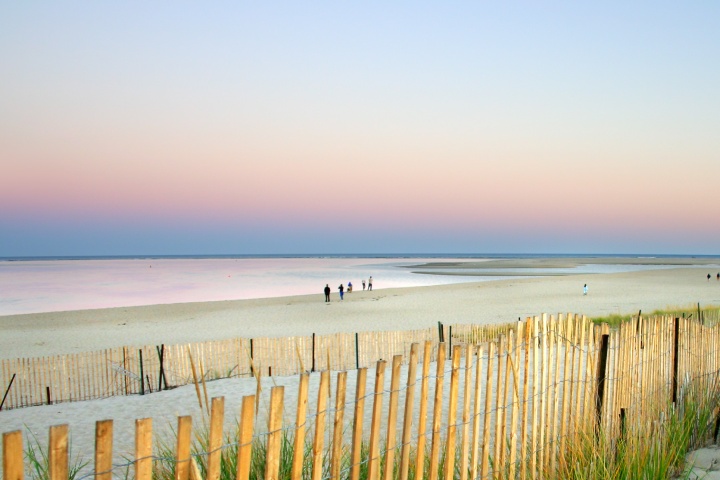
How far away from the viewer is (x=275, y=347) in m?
14.7

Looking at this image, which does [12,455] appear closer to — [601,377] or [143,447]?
[143,447]

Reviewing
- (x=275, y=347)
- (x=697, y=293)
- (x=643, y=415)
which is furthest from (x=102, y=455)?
(x=697, y=293)

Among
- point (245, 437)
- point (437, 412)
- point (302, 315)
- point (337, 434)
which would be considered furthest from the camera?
point (302, 315)

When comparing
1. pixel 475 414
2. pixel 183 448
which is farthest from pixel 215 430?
pixel 475 414

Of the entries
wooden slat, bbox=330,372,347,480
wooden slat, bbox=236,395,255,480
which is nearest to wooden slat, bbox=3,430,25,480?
wooden slat, bbox=236,395,255,480

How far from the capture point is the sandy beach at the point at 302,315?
83.4 feet

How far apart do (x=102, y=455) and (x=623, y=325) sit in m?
5.50

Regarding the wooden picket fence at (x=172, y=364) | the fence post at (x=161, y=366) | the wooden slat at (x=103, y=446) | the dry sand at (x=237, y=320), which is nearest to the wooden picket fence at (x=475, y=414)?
the wooden slat at (x=103, y=446)

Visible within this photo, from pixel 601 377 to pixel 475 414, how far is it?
2270mm

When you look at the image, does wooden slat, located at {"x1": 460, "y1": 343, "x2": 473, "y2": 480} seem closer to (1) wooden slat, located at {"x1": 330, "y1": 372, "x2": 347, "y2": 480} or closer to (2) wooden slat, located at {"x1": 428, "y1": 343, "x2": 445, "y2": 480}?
(2) wooden slat, located at {"x1": 428, "y1": 343, "x2": 445, "y2": 480}

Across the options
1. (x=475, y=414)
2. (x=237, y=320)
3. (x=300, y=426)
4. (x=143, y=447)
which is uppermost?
(x=143, y=447)

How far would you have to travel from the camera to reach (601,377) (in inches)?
233

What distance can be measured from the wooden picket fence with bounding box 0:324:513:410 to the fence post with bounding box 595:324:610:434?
7.25 meters

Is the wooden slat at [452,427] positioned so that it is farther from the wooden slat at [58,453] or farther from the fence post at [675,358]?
the fence post at [675,358]
